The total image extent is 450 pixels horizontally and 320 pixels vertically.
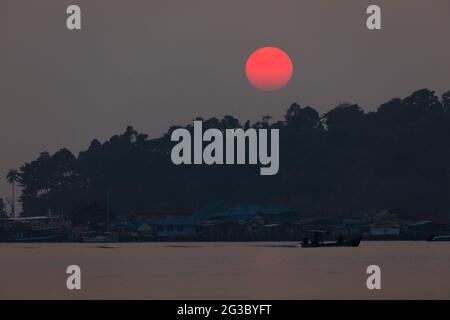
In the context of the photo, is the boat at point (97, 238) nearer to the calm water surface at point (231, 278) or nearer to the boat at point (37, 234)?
the boat at point (37, 234)

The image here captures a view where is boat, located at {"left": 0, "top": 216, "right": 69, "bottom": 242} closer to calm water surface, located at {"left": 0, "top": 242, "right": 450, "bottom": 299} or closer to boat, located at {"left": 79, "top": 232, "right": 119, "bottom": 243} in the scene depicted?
boat, located at {"left": 79, "top": 232, "right": 119, "bottom": 243}

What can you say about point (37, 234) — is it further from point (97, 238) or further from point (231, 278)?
point (231, 278)

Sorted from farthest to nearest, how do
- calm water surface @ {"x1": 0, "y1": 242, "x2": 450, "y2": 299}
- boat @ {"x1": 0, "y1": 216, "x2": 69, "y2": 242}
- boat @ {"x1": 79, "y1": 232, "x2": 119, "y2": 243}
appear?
boat @ {"x1": 0, "y1": 216, "x2": 69, "y2": 242} → boat @ {"x1": 79, "y1": 232, "x2": 119, "y2": 243} → calm water surface @ {"x1": 0, "y1": 242, "x2": 450, "y2": 299}

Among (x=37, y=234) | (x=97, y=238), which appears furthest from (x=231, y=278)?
(x=37, y=234)

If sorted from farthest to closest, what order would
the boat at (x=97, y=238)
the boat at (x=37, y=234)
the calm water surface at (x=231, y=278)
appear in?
the boat at (x=37, y=234), the boat at (x=97, y=238), the calm water surface at (x=231, y=278)

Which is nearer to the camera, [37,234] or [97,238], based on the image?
[97,238]

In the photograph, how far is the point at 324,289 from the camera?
66.4 metres

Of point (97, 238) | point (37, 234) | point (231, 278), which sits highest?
point (37, 234)

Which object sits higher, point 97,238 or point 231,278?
point 231,278

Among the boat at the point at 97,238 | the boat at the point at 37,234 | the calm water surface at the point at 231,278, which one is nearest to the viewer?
the calm water surface at the point at 231,278

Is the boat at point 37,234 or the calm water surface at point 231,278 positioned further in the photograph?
the boat at point 37,234

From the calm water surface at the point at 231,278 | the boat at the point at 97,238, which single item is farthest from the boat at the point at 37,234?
the calm water surface at the point at 231,278

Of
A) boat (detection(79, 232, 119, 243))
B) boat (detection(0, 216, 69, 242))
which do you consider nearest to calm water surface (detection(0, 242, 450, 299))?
boat (detection(79, 232, 119, 243))
